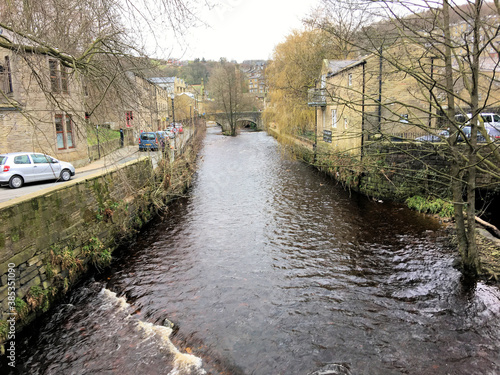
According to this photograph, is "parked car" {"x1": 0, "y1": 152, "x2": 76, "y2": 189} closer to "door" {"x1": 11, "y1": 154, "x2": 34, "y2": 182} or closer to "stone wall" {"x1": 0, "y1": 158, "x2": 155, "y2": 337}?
"door" {"x1": 11, "y1": 154, "x2": 34, "y2": 182}

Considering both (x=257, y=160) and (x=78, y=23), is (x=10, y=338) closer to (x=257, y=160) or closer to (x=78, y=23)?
(x=78, y=23)

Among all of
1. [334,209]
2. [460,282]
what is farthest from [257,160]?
[460,282]

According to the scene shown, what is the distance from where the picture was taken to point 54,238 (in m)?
8.05

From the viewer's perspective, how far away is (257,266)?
9.62 meters

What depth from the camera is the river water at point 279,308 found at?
5945 millimetres

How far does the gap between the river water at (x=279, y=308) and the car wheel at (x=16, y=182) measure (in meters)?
6.01

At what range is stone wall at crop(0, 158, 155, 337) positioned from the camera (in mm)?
6633

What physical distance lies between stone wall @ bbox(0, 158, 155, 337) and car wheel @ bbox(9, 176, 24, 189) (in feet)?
16.5

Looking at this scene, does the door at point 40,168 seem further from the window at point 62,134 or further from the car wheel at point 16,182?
the window at point 62,134

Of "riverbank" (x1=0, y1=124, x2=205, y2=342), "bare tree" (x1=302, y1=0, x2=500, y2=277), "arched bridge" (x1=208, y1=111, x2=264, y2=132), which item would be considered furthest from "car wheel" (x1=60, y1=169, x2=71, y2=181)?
"arched bridge" (x1=208, y1=111, x2=264, y2=132)

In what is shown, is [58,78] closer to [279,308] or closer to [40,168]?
[279,308]

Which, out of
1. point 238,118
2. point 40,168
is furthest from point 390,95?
point 238,118

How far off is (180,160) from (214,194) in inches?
110

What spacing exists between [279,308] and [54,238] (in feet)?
18.3
